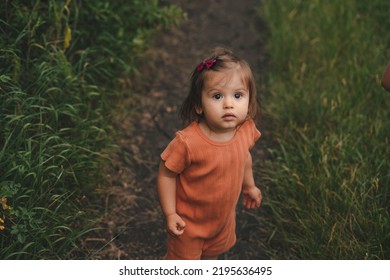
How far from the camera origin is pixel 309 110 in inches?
149

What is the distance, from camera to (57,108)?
322cm

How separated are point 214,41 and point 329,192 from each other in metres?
2.28

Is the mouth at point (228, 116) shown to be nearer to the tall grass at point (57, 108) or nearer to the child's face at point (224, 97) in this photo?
the child's face at point (224, 97)

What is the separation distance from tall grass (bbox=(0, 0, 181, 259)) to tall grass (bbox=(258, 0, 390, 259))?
1014 mm

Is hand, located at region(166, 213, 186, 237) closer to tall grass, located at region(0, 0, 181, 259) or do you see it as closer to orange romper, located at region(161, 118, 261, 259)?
orange romper, located at region(161, 118, 261, 259)

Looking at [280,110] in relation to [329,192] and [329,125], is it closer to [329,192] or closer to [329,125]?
[329,125]

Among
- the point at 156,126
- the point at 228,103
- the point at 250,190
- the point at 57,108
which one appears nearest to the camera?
the point at 228,103

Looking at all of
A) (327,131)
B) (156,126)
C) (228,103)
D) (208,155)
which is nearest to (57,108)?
(156,126)

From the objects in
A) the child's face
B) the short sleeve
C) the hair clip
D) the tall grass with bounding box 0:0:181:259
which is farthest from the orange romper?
the tall grass with bounding box 0:0:181:259

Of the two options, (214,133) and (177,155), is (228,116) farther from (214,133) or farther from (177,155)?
(177,155)

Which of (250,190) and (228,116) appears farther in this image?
(250,190)

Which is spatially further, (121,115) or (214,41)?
(214,41)

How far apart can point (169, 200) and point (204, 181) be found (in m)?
0.17

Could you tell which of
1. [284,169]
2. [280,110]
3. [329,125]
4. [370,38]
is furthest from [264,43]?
[284,169]
